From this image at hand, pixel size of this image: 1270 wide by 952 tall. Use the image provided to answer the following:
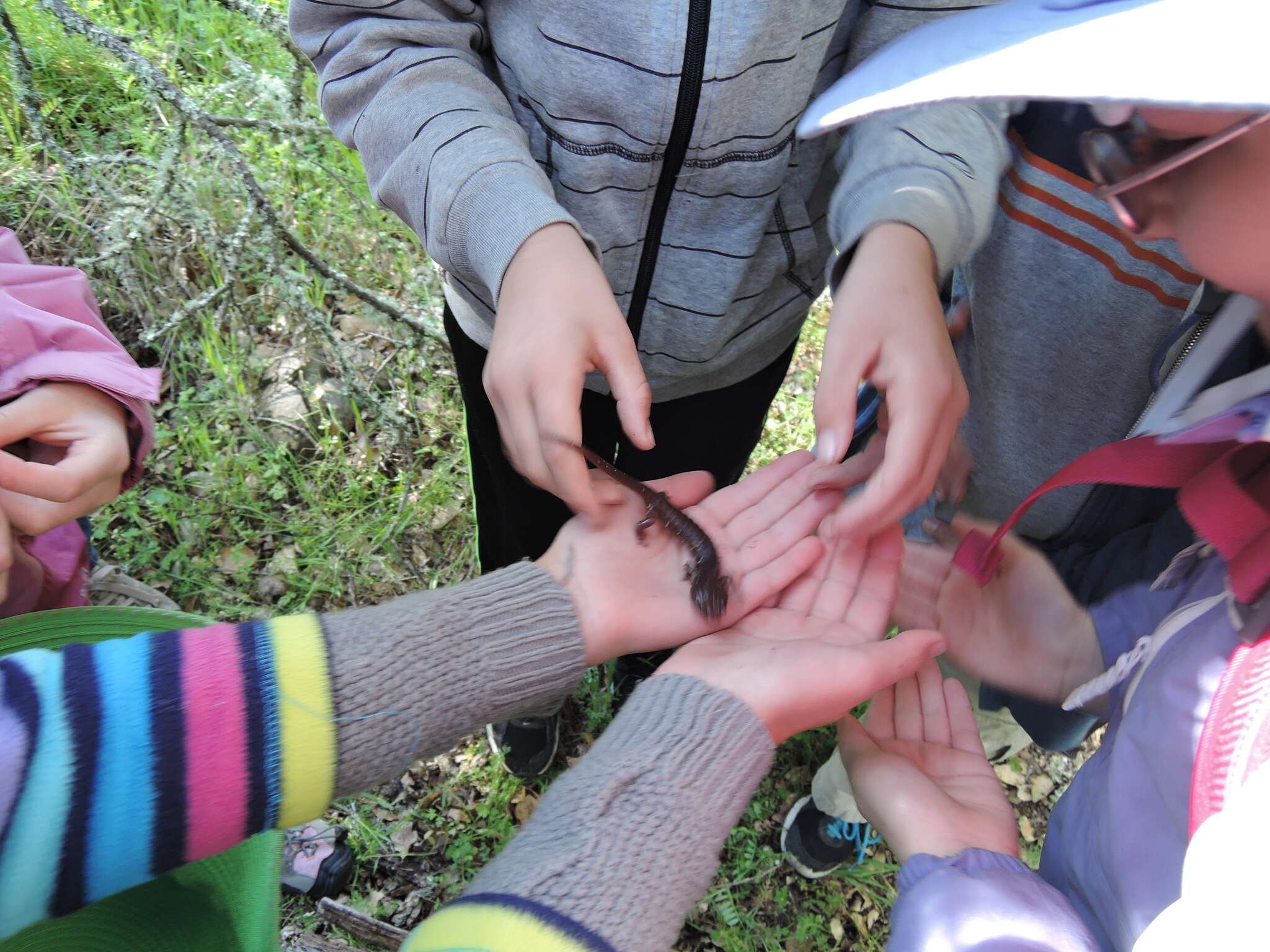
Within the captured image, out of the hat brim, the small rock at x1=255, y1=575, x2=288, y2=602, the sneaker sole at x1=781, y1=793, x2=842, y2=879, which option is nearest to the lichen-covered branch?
the small rock at x1=255, y1=575, x2=288, y2=602

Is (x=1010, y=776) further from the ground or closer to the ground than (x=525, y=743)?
closer to the ground

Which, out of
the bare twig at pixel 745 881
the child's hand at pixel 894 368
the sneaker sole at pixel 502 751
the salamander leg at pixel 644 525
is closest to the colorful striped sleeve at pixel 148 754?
the salamander leg at pixel 644 525

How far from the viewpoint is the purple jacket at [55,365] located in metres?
1.80

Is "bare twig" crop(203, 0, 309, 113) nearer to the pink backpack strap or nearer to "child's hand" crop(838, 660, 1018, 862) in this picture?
"child's hand" crop(838, 660, 1018, 862)

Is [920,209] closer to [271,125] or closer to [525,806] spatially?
[525,806]

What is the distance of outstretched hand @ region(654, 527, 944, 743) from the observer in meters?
1.59

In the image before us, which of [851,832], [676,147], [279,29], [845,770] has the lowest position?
[851,832]

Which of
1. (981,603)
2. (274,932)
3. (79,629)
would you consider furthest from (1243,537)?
(79,629)

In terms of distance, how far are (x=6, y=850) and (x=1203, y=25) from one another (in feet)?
5.96

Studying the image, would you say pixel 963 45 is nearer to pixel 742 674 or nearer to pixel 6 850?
pixel 742 674

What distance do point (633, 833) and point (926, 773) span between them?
2.69 feet

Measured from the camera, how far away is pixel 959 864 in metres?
1.37

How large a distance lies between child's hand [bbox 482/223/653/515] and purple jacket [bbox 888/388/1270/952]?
Result: 1030 millimetres

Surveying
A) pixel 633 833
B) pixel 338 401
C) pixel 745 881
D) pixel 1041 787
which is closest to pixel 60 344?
pixel 633 833
